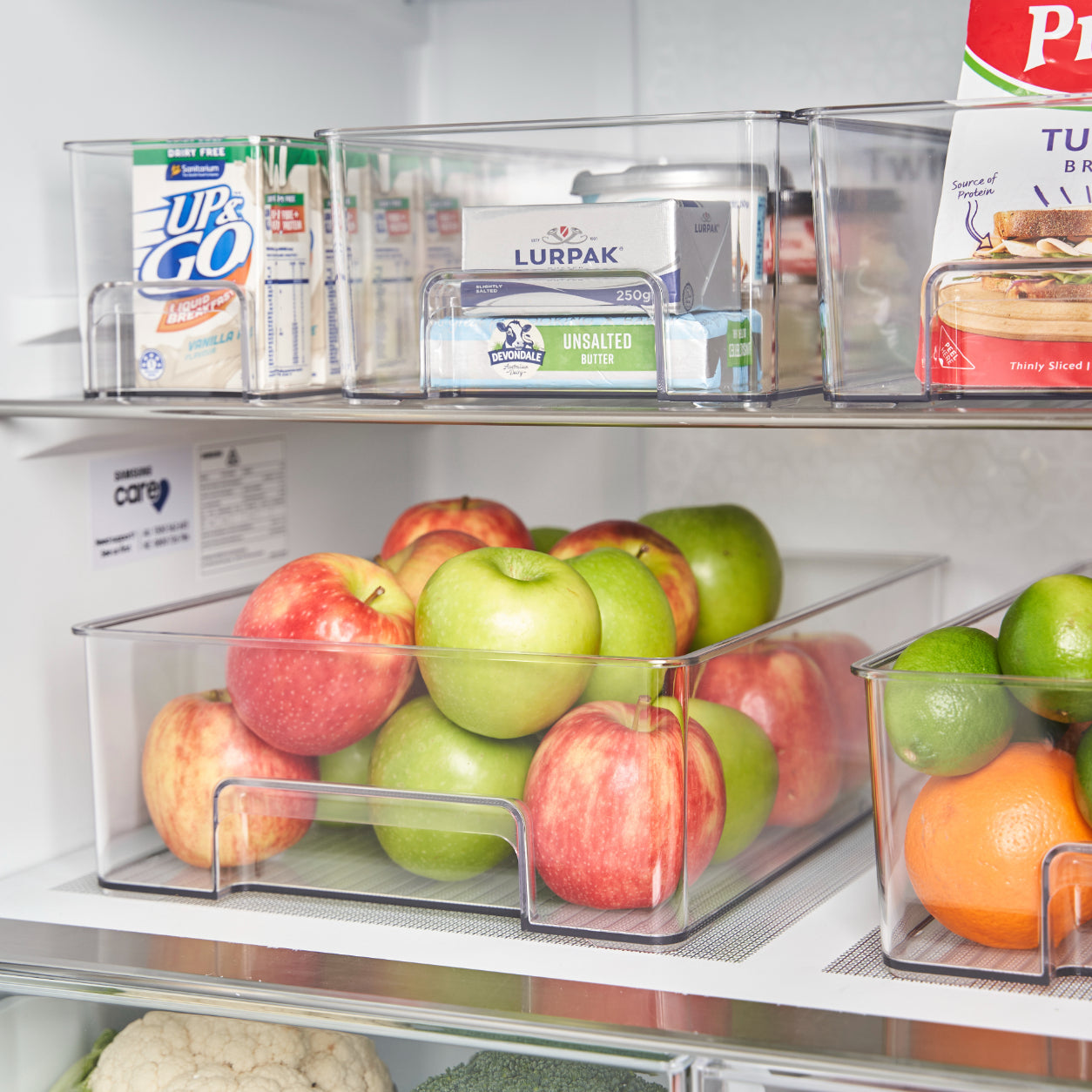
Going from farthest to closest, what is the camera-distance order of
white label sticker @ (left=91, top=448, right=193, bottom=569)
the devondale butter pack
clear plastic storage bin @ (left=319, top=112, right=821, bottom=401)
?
white label sticker @ (left=91, top=448, right=193, bottom=569) → clear plastic storage bin @ (left=319, top=112, right=821, bottom=401) → the devondale butter pack

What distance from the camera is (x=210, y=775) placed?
105cm

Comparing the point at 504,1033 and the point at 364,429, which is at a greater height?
the point at 364,429

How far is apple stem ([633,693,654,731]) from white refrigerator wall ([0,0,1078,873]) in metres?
0.48

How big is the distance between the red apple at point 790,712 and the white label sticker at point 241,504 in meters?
0.49

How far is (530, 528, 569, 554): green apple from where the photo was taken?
4.14 feet

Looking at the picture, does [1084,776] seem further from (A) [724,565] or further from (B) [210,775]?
(B) [210,775]

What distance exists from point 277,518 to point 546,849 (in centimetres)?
53

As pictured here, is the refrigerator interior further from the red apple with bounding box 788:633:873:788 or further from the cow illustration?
the cow illustration

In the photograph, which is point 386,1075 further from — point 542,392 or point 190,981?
point 542,392

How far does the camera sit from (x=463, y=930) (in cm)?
97

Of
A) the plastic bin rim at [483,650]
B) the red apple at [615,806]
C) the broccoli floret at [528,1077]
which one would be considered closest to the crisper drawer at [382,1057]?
the broccoli floret at [528,1077]

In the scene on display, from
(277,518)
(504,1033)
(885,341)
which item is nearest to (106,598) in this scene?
(277,518)

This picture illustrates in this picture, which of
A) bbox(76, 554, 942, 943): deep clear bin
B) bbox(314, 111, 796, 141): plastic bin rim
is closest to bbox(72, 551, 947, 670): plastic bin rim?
bbox(76, 554, 942, 943): deep clear bin

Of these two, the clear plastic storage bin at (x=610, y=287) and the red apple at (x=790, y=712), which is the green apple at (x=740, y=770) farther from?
the clear plastic storage bin at (x=610, y=287)
